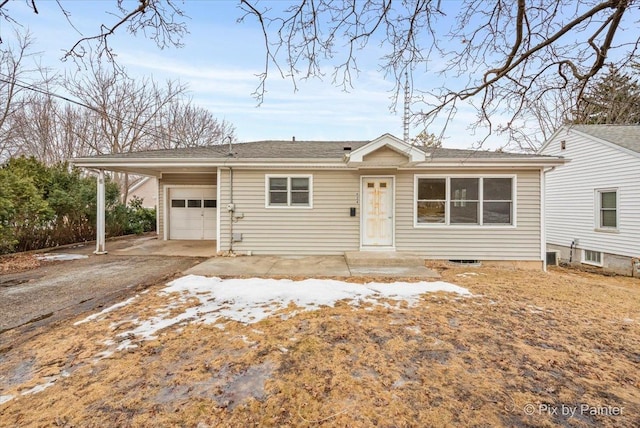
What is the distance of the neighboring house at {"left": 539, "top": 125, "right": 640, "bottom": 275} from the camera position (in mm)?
9430

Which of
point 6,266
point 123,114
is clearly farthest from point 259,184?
point 123,114

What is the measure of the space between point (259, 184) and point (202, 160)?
1.61m

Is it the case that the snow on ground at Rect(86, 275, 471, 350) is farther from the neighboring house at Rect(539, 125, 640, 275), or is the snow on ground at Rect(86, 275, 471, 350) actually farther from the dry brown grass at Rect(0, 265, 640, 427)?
the neighboring house at Rect(539, 125, 640, 275)

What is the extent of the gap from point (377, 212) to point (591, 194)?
8537 mm

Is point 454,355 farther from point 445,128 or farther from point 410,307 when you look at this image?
point 445,128

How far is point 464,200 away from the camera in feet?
26.8

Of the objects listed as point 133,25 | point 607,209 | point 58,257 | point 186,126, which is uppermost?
point 186,126

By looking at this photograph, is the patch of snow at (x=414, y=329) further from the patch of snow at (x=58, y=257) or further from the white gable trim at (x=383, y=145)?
the patch of snow at (x=58, y=257)

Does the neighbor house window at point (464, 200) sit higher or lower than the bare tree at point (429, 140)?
lower

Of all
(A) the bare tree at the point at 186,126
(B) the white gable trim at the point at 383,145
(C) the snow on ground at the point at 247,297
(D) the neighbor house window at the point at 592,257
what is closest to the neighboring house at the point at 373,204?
(B) the white gable trim at the point at 383,145

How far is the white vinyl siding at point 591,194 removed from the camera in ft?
30.8

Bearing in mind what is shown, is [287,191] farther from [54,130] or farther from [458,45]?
[54,130]

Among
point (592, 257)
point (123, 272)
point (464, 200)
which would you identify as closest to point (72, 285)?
point (123, 272)

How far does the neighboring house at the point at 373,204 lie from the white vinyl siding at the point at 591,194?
2.87 metres
